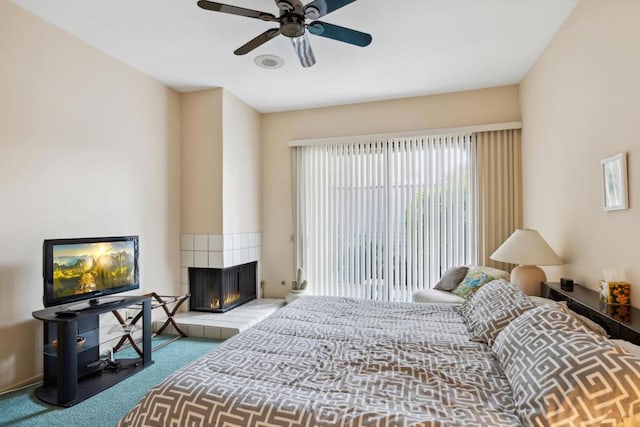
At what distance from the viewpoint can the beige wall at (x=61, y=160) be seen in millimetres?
2369

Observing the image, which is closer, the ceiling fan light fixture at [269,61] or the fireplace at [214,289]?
the ceiling fan light fixture at [269,61]

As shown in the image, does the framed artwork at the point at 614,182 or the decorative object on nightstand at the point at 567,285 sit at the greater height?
the framed artwork at the point at 614,182

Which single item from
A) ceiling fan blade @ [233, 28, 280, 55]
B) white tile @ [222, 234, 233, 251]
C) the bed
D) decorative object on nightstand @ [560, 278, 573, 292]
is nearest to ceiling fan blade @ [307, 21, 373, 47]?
ceiling fan blade @ [233, 28, 280, 55]

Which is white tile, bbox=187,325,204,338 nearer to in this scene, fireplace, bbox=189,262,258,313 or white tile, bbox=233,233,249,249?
fireplace, bbox=189,262,258,313

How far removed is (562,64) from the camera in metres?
2.68

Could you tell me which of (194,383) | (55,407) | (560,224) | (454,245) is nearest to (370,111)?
(454,245)

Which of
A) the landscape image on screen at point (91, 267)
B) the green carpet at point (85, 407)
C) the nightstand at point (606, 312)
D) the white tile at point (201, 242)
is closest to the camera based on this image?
the nightstand at point (606, 312)

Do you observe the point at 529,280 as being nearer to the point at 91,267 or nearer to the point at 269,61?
the point at 269,61

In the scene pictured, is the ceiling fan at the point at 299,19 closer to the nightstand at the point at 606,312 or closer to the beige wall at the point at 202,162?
the beige wall at the point at 202,162

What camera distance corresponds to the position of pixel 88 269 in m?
2.59

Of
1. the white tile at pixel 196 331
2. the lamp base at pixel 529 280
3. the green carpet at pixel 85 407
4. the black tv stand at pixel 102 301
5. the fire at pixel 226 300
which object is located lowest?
the green carpet at pixel 85 407

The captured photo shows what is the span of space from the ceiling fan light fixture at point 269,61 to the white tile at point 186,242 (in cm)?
215

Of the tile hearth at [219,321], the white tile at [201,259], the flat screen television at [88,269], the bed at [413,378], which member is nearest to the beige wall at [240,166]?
the white tile at [201,259]

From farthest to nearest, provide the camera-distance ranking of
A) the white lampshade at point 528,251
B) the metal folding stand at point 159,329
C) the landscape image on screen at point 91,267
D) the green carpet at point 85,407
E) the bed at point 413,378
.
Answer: the metal folding stand at point 159,329
the white lampshade at point 528,251
the landscape image on screen at point 91,267
the green carpet at point 85,407
the bed at point 413,378
